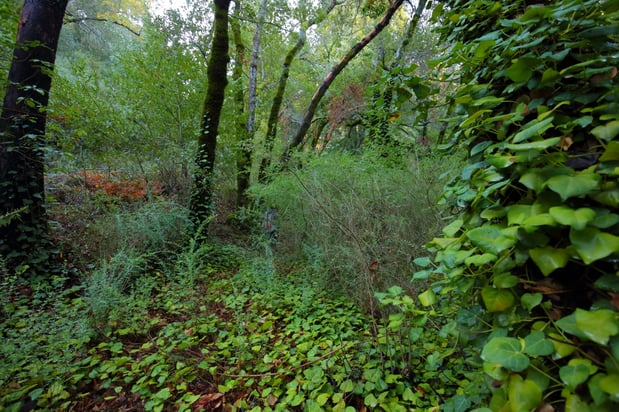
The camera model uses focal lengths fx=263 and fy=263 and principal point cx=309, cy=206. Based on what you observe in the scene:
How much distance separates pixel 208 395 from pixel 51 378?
107 centimetres

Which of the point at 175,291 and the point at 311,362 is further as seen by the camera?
the point at 175,291

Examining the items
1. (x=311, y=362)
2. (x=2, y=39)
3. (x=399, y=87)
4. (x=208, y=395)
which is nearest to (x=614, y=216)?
(x=399, y=87)

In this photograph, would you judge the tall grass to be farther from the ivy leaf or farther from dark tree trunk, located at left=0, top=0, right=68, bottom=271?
dark tree trunk, located at left=0, top=0, right=68, bottom=271

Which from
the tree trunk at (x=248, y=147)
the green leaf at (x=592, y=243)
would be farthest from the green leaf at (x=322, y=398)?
the tree trunk at (x=248, y=147)

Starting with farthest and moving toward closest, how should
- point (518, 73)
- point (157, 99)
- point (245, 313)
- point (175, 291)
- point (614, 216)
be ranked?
1. point (157, 99)
2. point (175, 291)
3. point (245, 313)
4. point (518, 73)
5. point (614, 216)

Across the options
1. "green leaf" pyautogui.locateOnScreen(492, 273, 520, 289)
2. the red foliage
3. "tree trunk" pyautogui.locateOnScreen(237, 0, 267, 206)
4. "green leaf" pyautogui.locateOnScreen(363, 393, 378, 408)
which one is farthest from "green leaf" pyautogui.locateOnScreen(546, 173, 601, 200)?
the red foliage

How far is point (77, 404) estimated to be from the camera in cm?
170

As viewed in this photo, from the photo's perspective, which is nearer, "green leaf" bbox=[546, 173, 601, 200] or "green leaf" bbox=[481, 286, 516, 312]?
"green leaf" bbox=[546, 173, 601, 200]

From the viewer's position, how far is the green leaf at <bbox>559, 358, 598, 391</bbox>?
0.52 meters

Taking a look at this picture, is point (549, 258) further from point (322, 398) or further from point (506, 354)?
point (322, 398)

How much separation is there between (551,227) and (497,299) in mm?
233

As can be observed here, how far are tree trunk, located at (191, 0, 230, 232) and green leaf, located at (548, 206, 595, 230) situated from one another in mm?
4301

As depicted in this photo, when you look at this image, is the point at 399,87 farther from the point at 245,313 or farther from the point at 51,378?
the point at 51,378

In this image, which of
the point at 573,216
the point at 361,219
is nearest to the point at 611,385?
the point at 573,216
